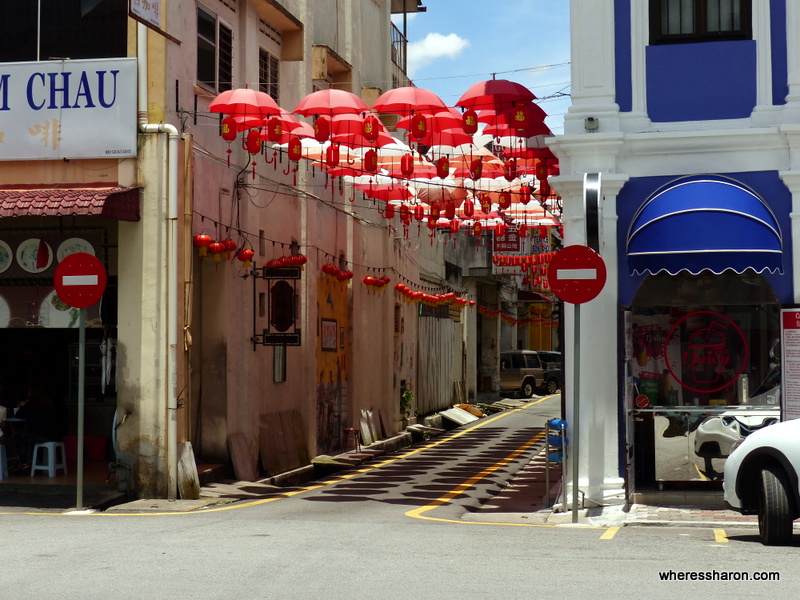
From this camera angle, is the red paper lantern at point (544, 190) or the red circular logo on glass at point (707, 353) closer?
the red circular logo on glass at point (707, 353)

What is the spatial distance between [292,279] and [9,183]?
5.30 m

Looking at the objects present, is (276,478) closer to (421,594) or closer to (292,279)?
Answer: (292,279)

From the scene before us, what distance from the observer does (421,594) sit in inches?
299

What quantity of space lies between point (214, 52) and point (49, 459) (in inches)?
273

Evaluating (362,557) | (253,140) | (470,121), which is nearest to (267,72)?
(253,140)

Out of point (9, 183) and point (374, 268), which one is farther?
point (374, 268)

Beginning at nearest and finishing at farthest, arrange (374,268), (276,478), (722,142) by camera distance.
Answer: (722,142) → (276,478) → (374,268)

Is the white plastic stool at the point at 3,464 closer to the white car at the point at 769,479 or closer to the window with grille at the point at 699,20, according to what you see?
the white car at the point at 769,479

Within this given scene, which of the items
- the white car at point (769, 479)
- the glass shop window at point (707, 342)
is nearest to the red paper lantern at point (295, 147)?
the glass shop window at point (707, 342)

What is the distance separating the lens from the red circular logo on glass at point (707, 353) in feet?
44.9

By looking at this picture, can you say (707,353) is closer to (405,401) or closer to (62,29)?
(62,29)

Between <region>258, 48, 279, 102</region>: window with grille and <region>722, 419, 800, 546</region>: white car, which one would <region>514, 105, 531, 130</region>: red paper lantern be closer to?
<region>722, 419, 800, 546</region>: white car

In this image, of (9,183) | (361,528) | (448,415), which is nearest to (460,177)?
(9,183)

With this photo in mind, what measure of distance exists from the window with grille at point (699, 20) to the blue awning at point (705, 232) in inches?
69.1
